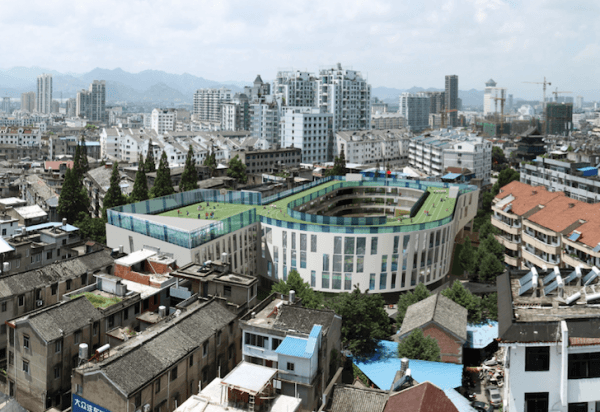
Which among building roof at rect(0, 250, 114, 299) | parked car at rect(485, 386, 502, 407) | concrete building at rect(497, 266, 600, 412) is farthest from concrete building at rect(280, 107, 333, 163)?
concrete building at rect(497, 266, 600, 412)

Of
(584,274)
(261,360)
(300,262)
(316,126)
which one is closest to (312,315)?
(261,360)

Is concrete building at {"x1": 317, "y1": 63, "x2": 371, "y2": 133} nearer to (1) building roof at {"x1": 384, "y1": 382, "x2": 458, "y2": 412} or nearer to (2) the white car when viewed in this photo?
(2) the white car

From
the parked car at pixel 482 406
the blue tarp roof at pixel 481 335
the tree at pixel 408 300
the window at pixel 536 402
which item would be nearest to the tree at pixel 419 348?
the parked car at pixel 482 406

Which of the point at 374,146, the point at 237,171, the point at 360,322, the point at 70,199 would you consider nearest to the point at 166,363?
the point at 360,322

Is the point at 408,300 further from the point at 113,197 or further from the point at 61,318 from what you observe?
the point at 113,197

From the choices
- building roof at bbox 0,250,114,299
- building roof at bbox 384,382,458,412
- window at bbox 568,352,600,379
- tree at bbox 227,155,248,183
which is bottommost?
building roof at bbox 384,382,458,412

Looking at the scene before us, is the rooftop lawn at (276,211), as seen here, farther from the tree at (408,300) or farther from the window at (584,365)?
the window at (584,365)
